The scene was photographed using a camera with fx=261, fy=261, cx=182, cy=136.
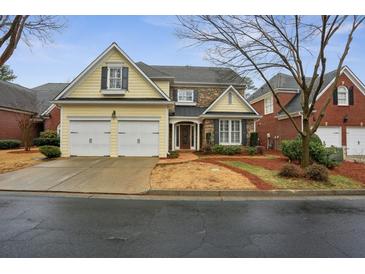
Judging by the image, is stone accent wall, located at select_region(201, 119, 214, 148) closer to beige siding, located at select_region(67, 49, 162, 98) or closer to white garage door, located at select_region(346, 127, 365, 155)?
beige siding, located at select_region(67, 49, 162, 98)

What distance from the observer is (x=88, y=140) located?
53.5ft

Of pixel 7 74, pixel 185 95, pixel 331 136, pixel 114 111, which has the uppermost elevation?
pixel 7 74

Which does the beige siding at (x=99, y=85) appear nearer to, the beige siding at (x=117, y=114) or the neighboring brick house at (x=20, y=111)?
the beige siding at (x=117, y=114)

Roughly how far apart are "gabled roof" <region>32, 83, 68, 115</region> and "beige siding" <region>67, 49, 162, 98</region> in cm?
1403

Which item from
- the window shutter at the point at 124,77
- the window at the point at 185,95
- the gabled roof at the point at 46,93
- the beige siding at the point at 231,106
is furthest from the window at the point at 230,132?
the gabled roof at the point at 46,93

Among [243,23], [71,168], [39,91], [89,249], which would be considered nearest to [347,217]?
Answer: [89,249]

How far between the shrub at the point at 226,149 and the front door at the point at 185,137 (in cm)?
396

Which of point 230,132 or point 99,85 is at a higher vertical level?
point 99,85

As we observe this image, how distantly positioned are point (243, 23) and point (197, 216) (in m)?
8.41

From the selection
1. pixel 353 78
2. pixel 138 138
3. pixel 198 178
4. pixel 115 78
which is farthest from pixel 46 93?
pixel 353 78

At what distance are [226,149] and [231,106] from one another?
3531mm

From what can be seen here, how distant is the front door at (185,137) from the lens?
876 inches

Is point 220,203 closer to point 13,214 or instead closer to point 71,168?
point 13,214

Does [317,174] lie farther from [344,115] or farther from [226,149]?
[344,115]
